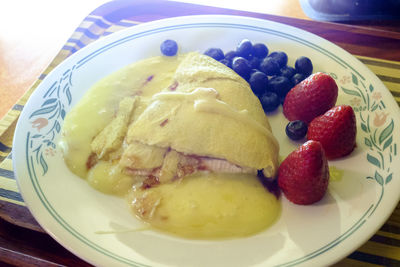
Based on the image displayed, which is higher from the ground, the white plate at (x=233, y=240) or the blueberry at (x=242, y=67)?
the blueberry at (x=242, y=67)

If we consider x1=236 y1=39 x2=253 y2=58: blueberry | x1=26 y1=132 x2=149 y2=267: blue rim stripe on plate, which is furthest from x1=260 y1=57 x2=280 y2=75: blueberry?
x1=26 y1=132 x2=149 y2=267: blue rim stripe on plate

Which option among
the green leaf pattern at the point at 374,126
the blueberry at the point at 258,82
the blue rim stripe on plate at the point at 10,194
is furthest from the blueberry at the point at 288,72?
the blue rim stripe on plate at the point at 10,194

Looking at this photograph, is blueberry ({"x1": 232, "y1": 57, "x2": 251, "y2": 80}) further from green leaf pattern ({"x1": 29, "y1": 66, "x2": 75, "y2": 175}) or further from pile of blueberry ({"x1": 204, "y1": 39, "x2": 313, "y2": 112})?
green leaf pattern ({"x1": 29, "y1": 66, "x2": 75, "y2": 175})

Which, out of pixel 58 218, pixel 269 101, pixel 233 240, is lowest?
pixel 233 240

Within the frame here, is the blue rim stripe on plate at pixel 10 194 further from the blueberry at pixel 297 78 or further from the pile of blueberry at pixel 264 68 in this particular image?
the blueberry at pixel 297 78

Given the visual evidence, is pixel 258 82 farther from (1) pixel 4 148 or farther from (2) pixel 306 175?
(1) pixel 4 148

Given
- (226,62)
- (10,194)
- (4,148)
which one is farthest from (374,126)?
(4,148)

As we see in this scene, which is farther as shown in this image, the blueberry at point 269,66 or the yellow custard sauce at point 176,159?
the blueberry at point 269,66
